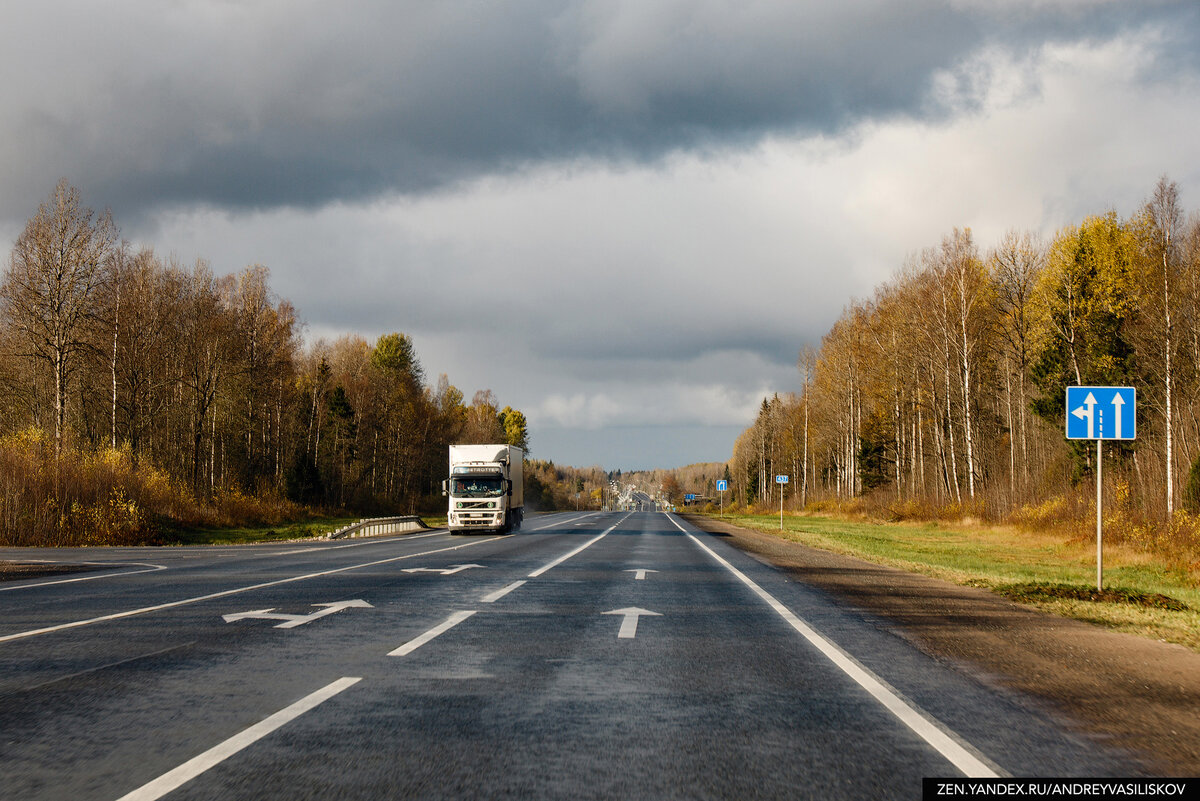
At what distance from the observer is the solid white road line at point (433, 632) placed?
7973 millimetres

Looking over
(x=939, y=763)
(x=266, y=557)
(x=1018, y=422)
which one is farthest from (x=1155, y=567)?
(x=1018, y=422)

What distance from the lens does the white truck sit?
3644 centimetres

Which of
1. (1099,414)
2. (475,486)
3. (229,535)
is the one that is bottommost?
(229,535)

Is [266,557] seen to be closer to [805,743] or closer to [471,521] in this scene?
[471,521]

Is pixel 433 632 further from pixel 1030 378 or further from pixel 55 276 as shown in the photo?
pixel 1030 378

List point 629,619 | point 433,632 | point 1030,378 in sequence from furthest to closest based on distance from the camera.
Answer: point 1030,378, point 629,619, point 433,632

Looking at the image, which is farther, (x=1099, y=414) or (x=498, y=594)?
(x=1099, y=414)

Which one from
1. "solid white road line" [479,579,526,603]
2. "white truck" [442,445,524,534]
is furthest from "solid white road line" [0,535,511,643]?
"white truck" [442,445,524,534]

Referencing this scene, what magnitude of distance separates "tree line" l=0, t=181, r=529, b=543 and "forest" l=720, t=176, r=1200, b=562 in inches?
1373

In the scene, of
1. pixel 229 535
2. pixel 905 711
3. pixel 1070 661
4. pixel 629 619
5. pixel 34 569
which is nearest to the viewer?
pixel 905 711

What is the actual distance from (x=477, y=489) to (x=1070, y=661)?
30140 mm

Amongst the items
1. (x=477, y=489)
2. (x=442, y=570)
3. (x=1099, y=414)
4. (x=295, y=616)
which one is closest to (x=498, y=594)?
(x=295, y=616)

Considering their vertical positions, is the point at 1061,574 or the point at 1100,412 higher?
the point at 1100,412

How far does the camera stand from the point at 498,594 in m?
12.9
